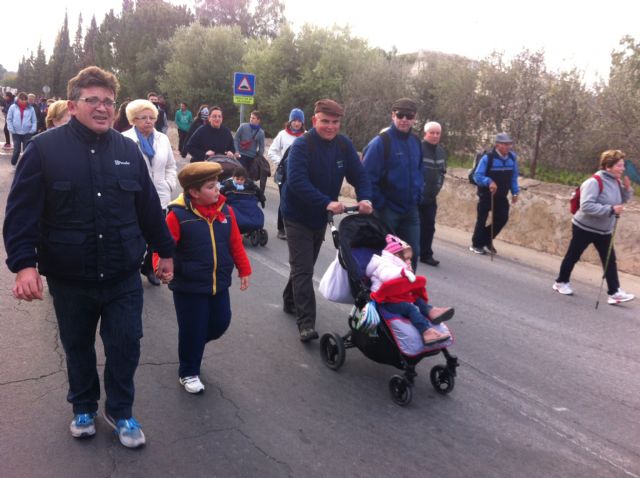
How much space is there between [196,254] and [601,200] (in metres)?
5.20

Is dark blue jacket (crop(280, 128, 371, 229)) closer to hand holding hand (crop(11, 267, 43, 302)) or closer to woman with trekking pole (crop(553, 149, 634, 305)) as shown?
hand holding hand (crop(11, 267, 43, 302))

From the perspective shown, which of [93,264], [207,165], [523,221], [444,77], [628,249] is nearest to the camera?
[93,264]

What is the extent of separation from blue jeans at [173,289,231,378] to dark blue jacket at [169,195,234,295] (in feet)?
0.28

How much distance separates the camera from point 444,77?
683 inches

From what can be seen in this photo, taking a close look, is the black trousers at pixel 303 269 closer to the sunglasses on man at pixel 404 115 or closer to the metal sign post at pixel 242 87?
the sunglasses on man at pixel 404 115

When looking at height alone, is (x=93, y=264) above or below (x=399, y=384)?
above

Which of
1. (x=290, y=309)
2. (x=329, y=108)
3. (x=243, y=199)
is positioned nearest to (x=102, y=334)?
(x=329, y=108)

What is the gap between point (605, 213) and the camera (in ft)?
23.5

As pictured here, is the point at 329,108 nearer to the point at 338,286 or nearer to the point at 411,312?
the point at 338,286

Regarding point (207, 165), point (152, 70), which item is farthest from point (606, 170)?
point (152, 70)

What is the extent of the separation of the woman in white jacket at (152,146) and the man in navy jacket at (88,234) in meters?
2.10

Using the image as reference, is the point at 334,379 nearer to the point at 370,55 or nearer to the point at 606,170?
the point at 606,170

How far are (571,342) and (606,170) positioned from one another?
8.01 feet

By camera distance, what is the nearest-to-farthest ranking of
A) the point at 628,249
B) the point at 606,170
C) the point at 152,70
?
the point at 606,170, the point at 628,249, the point at 152,70
